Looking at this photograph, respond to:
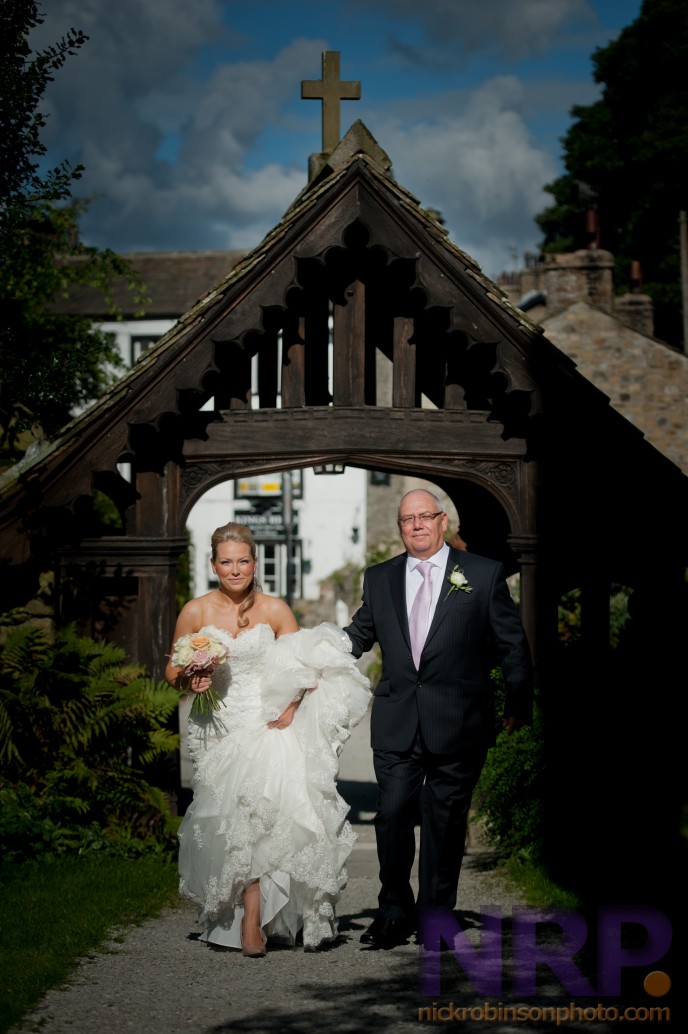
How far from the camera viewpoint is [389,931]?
6340 mm

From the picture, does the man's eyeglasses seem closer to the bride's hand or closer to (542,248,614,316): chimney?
the bride's hand

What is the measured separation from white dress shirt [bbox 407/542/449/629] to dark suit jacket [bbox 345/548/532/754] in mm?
38

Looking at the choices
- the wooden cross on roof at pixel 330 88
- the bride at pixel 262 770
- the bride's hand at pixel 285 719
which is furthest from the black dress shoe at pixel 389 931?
the wooden cross on roof at pixel 330 88

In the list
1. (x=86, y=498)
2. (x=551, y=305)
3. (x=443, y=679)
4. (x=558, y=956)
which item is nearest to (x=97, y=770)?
(x=86, y=498)

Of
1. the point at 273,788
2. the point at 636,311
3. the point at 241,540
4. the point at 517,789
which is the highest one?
the point at 636,311

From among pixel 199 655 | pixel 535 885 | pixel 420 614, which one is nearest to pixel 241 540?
pixel 199 655

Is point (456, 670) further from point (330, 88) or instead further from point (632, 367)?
point (632, 367)

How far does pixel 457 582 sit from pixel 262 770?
145cm

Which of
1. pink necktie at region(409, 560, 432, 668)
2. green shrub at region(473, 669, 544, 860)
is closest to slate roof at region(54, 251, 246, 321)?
green shrub at region(473, 669, 544, 860)

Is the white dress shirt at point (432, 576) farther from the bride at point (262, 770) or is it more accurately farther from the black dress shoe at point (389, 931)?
the black dress shoe at point (389, 931)

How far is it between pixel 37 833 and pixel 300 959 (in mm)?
2652

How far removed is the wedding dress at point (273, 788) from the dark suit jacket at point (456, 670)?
309 mm

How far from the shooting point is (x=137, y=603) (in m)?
9.09

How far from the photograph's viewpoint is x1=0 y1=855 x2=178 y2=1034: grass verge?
18.8 feet
